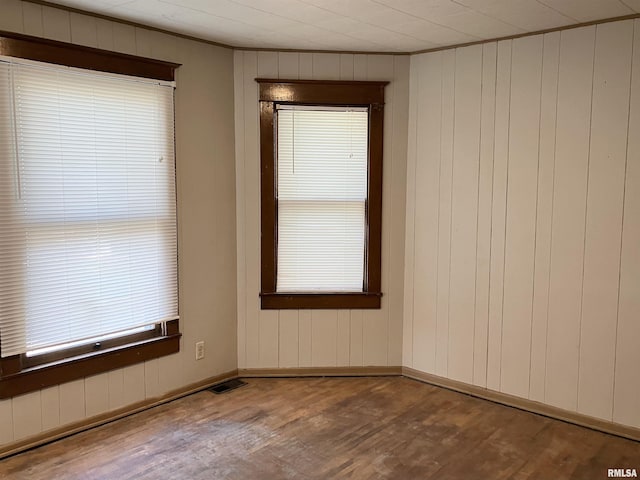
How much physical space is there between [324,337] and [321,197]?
41.0 inches

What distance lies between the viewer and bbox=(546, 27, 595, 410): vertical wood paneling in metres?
3.18

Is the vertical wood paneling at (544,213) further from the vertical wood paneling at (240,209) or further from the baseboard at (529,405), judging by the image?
the vertical wood paneling at (240,209)

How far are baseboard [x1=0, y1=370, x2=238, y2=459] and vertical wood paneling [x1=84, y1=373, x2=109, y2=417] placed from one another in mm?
40

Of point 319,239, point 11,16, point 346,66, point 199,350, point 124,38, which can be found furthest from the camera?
point 319,239

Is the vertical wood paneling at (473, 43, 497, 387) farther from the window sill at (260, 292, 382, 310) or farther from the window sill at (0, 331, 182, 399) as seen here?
the window sill at (0, 331, 182, 399)

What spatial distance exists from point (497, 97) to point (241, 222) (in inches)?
76.5

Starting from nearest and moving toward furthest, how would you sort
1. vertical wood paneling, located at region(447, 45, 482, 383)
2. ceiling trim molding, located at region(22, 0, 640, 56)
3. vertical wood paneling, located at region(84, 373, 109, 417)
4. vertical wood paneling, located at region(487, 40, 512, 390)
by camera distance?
ceiling trim molding, located at region(22, 0, 640, 56) → vertical wood paneling, located at region(84, 373, 109, 417) → vertical wood paneling, located at region(487, 40, 512, 390) → vertical wood paneling, located at region(447, 45, 482, 383)

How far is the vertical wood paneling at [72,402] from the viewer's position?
10.0 feet

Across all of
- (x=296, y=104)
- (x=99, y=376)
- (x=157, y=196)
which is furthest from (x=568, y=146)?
Result: (x=99, y=376)

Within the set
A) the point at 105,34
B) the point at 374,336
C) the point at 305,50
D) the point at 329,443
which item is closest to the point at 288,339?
the point at 374,336

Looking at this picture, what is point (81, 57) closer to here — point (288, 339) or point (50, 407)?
point (50, 407)

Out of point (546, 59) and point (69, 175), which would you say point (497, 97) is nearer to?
point (546, 59)

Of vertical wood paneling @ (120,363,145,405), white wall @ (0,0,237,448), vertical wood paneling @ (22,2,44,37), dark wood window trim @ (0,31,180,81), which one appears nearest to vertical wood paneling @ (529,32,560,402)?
white wall @ (0,0,237,448)

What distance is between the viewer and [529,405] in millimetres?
3502
